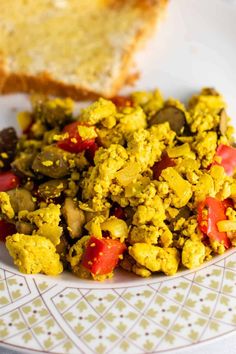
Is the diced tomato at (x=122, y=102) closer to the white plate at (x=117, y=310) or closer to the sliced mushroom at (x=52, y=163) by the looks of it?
the sliced mushroom at (x=52, y=163)

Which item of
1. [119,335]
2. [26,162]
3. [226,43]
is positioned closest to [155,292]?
[119,335]

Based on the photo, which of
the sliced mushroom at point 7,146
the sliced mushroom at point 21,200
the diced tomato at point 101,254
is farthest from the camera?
the sliced mushroom at point 7,146

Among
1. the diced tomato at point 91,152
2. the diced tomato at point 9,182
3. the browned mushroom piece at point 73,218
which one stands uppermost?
the diced tomato at point 91,152

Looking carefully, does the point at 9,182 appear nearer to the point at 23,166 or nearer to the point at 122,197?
the point at 23,166

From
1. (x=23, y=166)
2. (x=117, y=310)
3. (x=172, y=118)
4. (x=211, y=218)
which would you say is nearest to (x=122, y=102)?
(x=172, y=118)

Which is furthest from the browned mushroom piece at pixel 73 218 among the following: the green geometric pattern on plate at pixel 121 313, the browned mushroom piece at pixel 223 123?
the browned mushroom piece at pixel 223 123

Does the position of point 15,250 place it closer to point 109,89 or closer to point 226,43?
point 109,89

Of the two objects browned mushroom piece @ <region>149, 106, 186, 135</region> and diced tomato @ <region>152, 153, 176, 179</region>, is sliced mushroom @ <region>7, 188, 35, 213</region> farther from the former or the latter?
browned mushroom piece @ <region>149, 106, 186, 135</region>

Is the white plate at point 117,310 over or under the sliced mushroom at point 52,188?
under
